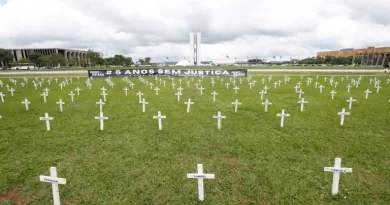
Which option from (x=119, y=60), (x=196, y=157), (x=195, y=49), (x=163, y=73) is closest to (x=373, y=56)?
(x=195, y=49)

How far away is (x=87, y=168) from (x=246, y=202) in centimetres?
424

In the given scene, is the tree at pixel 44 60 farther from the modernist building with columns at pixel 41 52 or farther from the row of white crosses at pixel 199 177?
the row of white crosses at pixel 199 177

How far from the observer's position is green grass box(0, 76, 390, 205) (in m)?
5.51

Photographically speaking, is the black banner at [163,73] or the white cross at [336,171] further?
the black banner at [163,73]

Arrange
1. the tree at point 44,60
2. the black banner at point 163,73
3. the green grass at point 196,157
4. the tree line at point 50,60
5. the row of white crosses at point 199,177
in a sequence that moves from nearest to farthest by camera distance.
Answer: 1. the row of white crosses at point 199,177
2. the green grass at point 196,157
3. the black banner at point 163,73
4. the tree line at point 50,60
5. the tree at point 44,60

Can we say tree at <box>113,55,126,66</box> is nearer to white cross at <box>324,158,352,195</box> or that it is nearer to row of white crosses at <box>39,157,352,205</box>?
row of white crosses at <box>39,157,352,205</box>

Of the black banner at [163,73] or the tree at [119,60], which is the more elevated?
the tree at [119,60]

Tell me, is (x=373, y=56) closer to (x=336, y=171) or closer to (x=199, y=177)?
(x=336, y=171)

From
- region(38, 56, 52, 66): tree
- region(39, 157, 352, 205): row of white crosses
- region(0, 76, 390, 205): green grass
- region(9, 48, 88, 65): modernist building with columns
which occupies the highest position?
region(9, 48, 88, 65): modernist building with columns

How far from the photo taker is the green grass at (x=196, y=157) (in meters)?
5.51

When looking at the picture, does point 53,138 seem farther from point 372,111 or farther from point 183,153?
point 372,111

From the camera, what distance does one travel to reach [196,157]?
7.41 metres

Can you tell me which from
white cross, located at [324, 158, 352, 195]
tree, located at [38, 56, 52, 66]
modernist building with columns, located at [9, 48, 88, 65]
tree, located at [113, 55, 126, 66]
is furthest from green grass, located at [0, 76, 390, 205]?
modernist building with columns, located at [9, 48, 88, 65]

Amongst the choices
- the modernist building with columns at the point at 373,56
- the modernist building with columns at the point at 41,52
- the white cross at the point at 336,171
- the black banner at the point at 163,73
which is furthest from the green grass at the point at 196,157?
the modernist building with columns at the point at 41,52
